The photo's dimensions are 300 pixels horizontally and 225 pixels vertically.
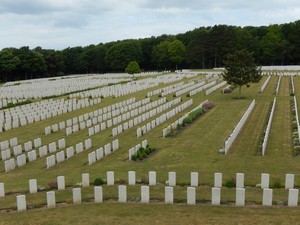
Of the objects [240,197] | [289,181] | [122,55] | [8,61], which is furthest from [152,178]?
[122,55]

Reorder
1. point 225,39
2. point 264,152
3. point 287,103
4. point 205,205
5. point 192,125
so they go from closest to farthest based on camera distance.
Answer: point 205,205
point 264,152
point 192,125
point 287,103
point 225,39

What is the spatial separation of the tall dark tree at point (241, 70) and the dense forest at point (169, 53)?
185ft

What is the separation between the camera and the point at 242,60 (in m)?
42.3

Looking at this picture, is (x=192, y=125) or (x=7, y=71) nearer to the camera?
(x=192, y=125)

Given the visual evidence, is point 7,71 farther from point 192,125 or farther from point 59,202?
point 59,202

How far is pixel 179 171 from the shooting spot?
1639 centimetres

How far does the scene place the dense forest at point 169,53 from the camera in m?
97.6

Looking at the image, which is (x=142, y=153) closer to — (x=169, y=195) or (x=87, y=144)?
(x=87, y=144)

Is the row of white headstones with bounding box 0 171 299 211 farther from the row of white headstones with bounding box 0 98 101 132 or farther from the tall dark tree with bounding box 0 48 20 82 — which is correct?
the tall dark tree with bounding box 0 48 20 82

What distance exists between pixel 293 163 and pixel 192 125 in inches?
450

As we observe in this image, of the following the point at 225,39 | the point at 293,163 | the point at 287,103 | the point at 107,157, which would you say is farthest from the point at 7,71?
the point at 293,163

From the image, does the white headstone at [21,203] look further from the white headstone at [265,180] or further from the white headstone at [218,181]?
the white headstone at [265,180]

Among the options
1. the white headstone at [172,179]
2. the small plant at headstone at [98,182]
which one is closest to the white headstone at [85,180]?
the small plant at headstone at [98,182]

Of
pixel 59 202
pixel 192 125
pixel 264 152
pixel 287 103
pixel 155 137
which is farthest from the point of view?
pixel 287 103
